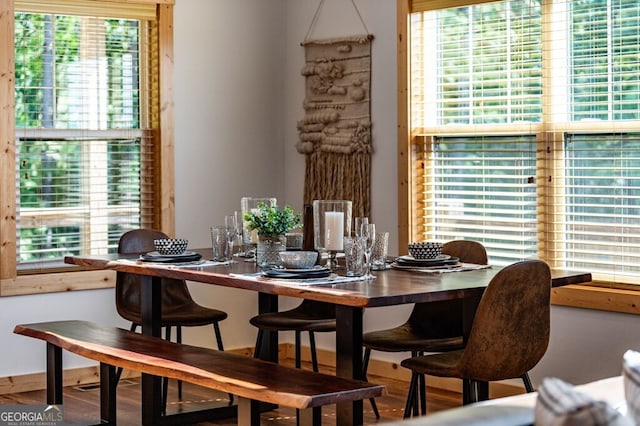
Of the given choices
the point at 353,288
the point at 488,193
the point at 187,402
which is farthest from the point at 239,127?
the point at 353,288

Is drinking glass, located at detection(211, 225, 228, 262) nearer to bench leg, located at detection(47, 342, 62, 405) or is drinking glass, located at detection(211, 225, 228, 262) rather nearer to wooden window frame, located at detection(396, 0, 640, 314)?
bench leg, located at detection(47, 342, 62, 405)

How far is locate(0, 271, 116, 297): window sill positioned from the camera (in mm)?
5497

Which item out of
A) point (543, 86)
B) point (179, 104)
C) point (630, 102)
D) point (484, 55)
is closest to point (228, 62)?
point (179, 104)

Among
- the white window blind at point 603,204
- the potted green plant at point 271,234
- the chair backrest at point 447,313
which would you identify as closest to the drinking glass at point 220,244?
the potted green plant at point 271,234

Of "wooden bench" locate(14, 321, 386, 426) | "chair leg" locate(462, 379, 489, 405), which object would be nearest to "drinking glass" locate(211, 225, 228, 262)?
"wooden bench" locate(14, 321, 386, 426)

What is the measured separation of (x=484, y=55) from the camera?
17.8 ft

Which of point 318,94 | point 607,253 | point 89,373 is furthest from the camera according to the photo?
point 318,94

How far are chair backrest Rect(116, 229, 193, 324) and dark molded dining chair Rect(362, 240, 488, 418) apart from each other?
1249mm

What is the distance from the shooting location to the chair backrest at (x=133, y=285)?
5.27 m

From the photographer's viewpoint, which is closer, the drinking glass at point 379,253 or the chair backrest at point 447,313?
the drinking glass at point 379,253

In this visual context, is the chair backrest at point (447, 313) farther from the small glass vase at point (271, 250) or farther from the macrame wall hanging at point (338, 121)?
the macrame wall hanging at point (338, 121)

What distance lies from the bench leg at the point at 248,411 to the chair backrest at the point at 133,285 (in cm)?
167

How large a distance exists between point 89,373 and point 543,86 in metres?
2.93

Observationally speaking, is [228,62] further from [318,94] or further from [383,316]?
[383,316]
